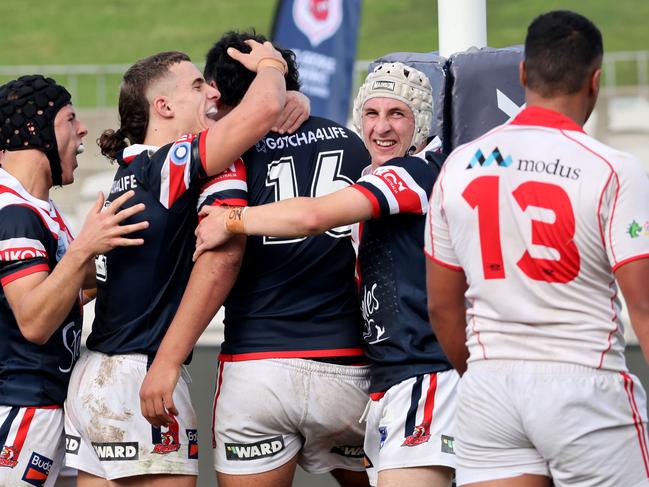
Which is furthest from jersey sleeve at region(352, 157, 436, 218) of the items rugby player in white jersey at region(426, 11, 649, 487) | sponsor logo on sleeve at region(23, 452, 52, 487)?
sponsor logo on sleeve at region(23, 452, 52, 487)

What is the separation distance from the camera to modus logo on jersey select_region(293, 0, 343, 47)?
9438 millimetres

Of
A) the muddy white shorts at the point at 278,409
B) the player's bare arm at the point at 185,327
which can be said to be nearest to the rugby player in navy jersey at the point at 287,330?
the muddy white shorts at the point at 278,409

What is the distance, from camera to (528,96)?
2947 mm

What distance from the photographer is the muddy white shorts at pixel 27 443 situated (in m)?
3.68

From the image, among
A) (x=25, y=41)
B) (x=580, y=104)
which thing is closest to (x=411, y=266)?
(x=580, y=104)

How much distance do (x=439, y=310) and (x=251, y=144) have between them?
0.83 meters

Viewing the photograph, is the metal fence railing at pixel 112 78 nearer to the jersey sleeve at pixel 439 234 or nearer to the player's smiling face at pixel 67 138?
the player's smiling face at pixel 67 138

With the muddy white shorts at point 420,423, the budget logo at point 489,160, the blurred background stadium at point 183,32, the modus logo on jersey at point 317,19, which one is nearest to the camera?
the budget logo at point 489,160

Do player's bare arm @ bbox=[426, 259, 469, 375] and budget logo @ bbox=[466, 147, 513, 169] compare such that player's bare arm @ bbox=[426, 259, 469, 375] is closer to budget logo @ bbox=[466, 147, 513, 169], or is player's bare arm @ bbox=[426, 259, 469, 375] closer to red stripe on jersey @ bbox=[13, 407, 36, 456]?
budget logo @ bbox=[466, 147, 513, 169]

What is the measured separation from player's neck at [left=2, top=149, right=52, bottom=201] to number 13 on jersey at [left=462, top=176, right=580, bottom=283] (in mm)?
1652

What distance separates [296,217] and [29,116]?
3.64 ft

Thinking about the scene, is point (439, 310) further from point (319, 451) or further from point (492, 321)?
point (319, 451)

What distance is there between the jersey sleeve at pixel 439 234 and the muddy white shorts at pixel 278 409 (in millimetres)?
758

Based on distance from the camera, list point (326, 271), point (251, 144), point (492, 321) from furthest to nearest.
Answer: point (326, 271) → point (251, 144) → point (492, 321)
